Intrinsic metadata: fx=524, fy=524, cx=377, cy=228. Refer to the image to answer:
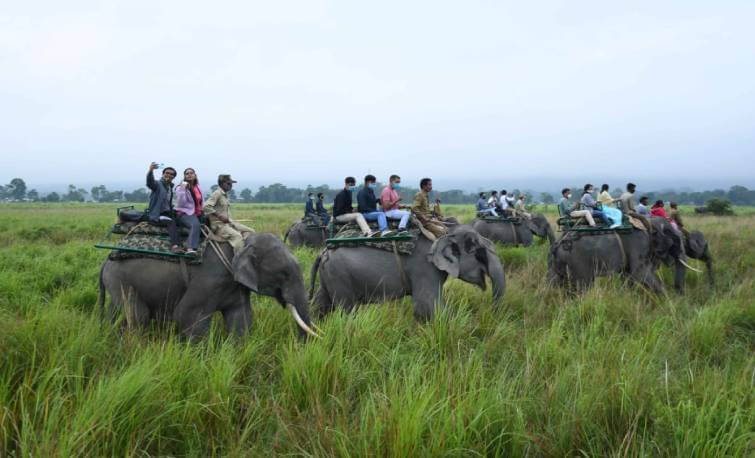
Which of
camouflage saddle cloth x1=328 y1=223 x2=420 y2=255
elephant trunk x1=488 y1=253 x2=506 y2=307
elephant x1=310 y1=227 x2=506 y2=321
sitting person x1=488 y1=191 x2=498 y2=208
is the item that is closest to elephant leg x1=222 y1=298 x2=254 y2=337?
elephant x1=310 y1=227 x2=506 y2=321

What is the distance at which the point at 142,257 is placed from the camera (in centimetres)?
578

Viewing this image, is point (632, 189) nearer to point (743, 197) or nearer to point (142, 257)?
point (142, 257)

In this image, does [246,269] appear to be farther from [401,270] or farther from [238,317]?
[401,270]

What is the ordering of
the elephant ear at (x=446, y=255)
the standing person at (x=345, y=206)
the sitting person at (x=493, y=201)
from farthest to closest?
the sitting person at (x=493, y=201) → the standing person at (x=345, y=206) → the elephant ear at (x=446, y=255)

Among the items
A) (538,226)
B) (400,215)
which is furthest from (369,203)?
(538,226)

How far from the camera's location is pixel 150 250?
5711 millimetres

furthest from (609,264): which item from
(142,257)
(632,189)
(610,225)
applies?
(142,257)

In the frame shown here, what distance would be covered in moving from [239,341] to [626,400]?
3491 mm

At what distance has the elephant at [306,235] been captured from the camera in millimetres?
15391

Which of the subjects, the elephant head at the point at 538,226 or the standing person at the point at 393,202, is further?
the elephant head at the point at 538,226

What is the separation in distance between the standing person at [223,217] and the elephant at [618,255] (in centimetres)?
576

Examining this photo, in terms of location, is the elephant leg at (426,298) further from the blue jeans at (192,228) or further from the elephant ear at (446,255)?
the blue jeans at (192,228)

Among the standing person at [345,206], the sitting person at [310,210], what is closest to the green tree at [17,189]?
the sitting person at [310,210]

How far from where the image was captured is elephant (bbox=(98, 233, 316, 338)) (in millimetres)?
5457
